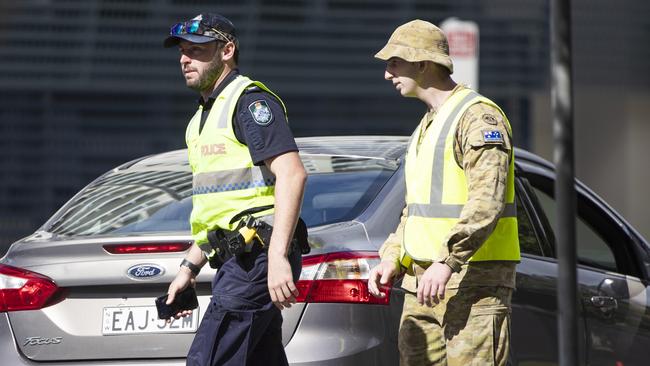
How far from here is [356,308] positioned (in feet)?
16.2

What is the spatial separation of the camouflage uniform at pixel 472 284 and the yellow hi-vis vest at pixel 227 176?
53 centimetres

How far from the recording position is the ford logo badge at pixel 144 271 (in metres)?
5.01

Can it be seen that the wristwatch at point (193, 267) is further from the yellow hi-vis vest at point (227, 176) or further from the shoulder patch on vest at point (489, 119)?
the shoulder patch on vest at point (489, 119)

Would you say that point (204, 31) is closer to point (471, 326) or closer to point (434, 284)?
point (434, 284)

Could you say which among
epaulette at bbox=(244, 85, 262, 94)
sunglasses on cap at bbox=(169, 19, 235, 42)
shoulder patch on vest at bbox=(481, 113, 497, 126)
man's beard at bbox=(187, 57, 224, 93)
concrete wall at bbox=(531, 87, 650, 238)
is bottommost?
concrete wall at bbox=(531, 87, 650, 238)

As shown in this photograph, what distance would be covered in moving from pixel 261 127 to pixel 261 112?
0.05m

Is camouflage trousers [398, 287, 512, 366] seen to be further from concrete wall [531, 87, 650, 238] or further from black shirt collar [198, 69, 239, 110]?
concrete wall [531, 87, 650, 238]

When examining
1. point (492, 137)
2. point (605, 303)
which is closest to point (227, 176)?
point (492, 137)

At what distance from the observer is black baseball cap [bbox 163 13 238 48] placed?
15.5ft

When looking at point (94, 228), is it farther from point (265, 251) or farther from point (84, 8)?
point (84, 8)

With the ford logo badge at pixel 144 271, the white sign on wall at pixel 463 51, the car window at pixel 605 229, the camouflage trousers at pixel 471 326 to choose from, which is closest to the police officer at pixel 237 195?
the ford logo badge at pixel 144 271

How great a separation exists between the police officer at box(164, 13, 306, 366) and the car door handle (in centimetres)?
172

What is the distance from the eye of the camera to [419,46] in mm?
4539

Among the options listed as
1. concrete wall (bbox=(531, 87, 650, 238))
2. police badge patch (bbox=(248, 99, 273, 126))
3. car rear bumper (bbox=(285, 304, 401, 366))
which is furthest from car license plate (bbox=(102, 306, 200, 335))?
concrete wall (bbox=(531, 87, 650, 238))
